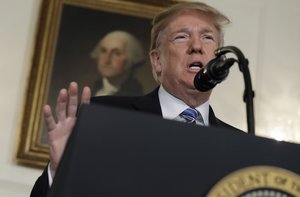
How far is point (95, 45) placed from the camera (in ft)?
12.1

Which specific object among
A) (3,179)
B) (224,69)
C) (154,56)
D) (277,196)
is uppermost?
(154,56)

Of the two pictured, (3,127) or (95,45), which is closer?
(3,127)

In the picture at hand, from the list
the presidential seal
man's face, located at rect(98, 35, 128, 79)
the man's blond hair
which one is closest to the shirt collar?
the man's blond hair

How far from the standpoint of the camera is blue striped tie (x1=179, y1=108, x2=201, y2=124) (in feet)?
5.87

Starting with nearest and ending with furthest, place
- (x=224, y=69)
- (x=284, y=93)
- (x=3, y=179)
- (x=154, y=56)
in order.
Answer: (x=224, y=69) → (x=154, y=56) → (x=3, y=179) → (x=284, y=93)

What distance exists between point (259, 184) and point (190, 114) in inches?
41.0

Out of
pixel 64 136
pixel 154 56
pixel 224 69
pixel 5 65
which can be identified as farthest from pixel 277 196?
pixel 5 65

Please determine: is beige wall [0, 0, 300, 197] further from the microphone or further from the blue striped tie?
the microphone

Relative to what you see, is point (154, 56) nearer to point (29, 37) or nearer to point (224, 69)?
point (224, 69)

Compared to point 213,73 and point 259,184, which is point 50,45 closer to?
point 213,73

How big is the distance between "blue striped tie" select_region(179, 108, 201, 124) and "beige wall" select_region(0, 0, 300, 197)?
182 cm

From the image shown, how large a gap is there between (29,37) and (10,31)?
14 centimetres

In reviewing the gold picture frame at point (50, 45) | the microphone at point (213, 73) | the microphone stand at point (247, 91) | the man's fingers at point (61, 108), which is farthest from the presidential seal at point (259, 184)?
the gold picture frame at point (50, 45)

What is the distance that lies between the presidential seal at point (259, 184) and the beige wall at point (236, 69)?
109 inches
